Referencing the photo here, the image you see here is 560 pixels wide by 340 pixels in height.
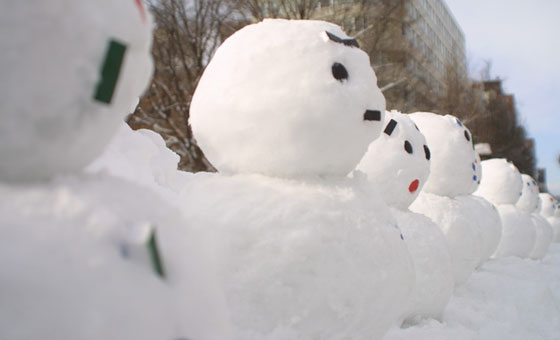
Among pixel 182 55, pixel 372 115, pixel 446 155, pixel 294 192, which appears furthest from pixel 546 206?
pixel 294 192

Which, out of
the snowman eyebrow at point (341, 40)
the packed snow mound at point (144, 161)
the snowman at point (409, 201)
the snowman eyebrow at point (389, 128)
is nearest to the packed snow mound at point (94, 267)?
the packed snow mound at point (144, 161)

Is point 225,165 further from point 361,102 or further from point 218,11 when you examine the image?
point 218,11

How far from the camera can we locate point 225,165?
2.05 m

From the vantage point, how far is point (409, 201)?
Answer: 3.31m

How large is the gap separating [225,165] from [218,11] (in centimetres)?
826

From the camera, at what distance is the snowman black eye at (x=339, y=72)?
1.94 metres

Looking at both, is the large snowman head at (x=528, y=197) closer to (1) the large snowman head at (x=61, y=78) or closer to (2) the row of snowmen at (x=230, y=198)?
(2) the row of snowmen at (x=230, y=198)

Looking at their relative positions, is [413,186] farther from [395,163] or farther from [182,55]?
[182,55]

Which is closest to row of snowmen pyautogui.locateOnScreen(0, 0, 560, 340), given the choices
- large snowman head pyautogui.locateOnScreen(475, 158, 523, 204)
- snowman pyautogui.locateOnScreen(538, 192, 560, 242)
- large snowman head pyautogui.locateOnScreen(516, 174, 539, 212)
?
large snowman head pyautogui.locateOnScreen(475, 158, 523, 204)

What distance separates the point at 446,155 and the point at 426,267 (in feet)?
4.83

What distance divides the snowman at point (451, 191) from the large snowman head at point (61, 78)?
142 inches

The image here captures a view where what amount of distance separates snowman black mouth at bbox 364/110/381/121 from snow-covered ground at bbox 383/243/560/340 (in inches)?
51.8

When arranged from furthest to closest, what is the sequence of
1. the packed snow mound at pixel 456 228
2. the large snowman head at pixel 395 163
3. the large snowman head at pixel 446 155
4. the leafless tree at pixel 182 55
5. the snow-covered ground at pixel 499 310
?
the leafless tree at pixel 182 55 < the large snowman head at pixel 446 155 < the packed snow mound at pixel 456 228 < the large snowman head at pixel 395 163 < the snow-covered ground at pixel 499 310

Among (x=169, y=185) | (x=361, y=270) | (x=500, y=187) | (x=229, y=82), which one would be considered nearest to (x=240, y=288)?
(x=361, y=270)
